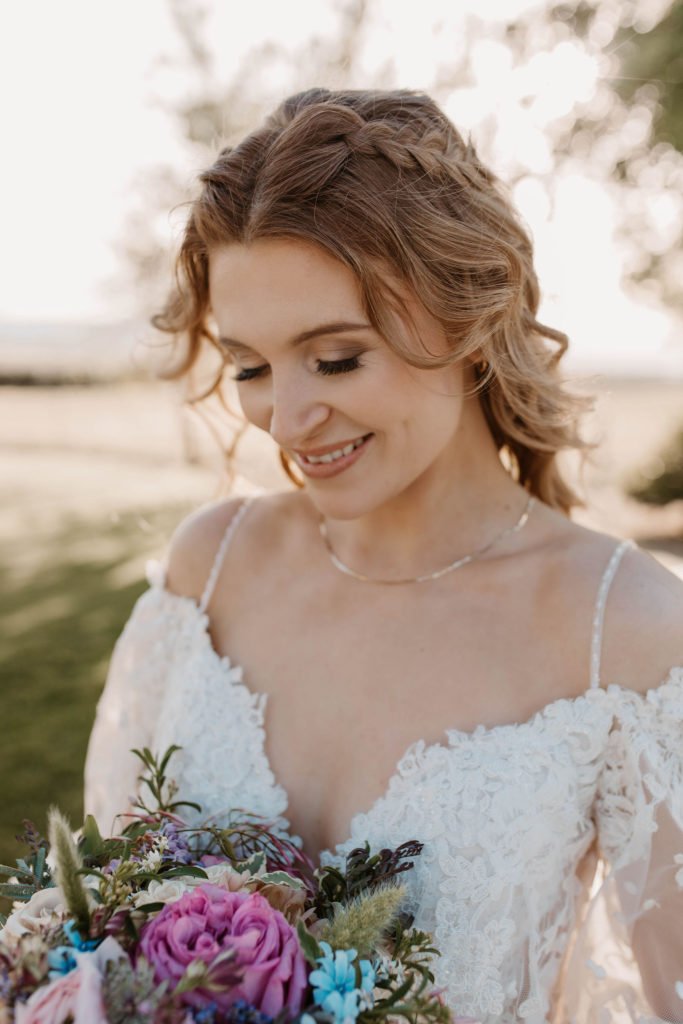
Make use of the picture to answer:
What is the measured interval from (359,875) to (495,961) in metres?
0.40

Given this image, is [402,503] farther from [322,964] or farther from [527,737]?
[322,964]

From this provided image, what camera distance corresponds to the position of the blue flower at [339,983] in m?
1.16

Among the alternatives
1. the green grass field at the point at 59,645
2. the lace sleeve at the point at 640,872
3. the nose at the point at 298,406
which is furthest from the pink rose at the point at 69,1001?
the green grass field at the point at 59,645

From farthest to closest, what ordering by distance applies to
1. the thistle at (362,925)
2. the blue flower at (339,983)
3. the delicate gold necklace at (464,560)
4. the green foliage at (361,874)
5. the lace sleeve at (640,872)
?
1. the delicate gold necklace at (464,560)
2. the lace sleeve at (640,872)
3. the green foliage at (361,874)
4. the thistle at (362,925)
5. the blue flower at (339,983)

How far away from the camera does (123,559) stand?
9.50m

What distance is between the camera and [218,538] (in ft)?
8.56

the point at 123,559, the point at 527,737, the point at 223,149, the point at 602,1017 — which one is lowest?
the point at 602,1017

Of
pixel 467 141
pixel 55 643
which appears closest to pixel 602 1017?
pixel 467 141

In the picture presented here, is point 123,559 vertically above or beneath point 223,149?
above

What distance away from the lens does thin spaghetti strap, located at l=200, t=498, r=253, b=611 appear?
251 centimetres

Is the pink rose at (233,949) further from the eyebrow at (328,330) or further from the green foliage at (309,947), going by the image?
the eyebrow at (328,330)

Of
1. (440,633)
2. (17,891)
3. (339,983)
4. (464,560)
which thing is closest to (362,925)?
(339,983)

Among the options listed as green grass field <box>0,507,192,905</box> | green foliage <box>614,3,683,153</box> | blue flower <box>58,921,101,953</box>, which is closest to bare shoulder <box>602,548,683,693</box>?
blue flower <box>58,921,101,953</box>

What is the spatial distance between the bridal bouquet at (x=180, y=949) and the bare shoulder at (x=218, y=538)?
111cm
